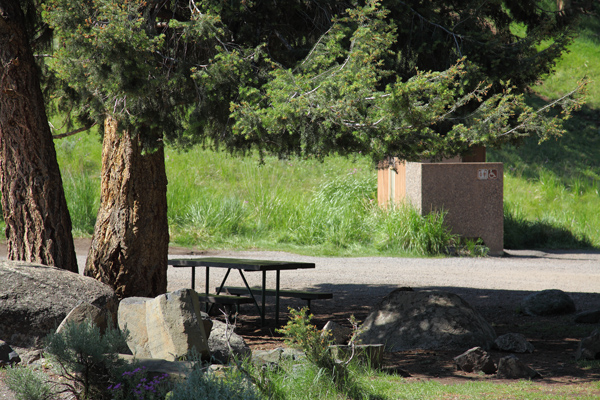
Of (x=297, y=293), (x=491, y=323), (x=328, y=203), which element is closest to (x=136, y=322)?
(x=297, y=293)

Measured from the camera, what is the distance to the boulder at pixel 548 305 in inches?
289

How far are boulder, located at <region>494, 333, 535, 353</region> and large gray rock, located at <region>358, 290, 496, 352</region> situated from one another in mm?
97

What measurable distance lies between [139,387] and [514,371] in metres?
2.73

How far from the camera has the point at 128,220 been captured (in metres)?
6.32

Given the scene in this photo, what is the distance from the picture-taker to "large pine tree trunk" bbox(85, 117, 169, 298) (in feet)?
20.7

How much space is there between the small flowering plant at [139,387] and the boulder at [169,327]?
2.07 feet

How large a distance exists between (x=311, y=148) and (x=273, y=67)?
853 mm

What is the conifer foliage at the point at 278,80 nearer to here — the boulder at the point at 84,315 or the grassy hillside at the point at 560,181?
the boulder at the point at 84,315

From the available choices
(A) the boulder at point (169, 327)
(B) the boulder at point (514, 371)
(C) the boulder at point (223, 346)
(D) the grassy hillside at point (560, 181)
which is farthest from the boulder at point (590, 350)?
(D) the grassy hillside at point (560, 181)

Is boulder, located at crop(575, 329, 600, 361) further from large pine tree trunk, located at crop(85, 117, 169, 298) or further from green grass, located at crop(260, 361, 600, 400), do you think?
large pine tree trunk, located at crop(85, 117, 169, 298)

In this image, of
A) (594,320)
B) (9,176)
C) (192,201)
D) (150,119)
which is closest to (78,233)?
(192,201)

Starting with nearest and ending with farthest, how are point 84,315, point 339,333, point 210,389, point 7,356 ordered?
point 210,389, point 84,315, point 7,356, point 339,333

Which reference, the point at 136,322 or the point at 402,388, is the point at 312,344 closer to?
the point at 402,388

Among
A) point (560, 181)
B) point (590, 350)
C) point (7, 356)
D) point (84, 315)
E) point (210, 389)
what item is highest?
point (560, 181)
